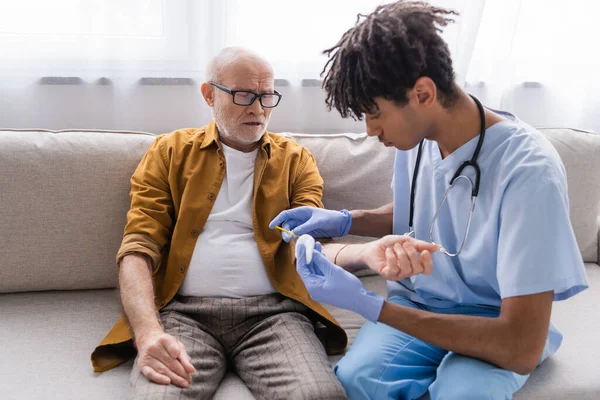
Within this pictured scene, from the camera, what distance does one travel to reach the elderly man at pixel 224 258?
149cm

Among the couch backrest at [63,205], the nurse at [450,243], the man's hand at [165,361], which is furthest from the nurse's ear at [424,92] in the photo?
the couch backrest at [63,205]

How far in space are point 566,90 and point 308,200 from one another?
136 cm

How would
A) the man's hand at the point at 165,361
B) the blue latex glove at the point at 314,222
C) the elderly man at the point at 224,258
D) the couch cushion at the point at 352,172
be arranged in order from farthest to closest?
the couch cushion at the point at 352,172, the blue latex glove at the point at 314,222, the elderly man at the point at 224,258, the man's hand at the point at 165,361

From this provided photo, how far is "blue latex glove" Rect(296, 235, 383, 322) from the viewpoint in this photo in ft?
4.35

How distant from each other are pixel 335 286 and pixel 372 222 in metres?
0.45

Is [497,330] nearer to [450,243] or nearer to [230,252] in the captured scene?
[450,243]

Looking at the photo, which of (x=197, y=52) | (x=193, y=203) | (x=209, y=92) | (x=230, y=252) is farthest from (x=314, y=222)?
(x=197, y=52)

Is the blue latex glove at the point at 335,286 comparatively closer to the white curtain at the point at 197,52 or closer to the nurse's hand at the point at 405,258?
the nurse's hand at the point at 405,258

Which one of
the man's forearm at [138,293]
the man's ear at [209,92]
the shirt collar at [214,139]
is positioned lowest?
the man's forearm at [138,293]

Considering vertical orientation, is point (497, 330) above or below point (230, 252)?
above

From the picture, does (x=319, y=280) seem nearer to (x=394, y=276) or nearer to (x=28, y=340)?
(x=394, y=276)

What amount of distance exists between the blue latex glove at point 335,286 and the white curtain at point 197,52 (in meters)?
1.03

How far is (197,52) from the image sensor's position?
218 centimetres

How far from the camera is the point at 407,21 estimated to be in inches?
50.9
